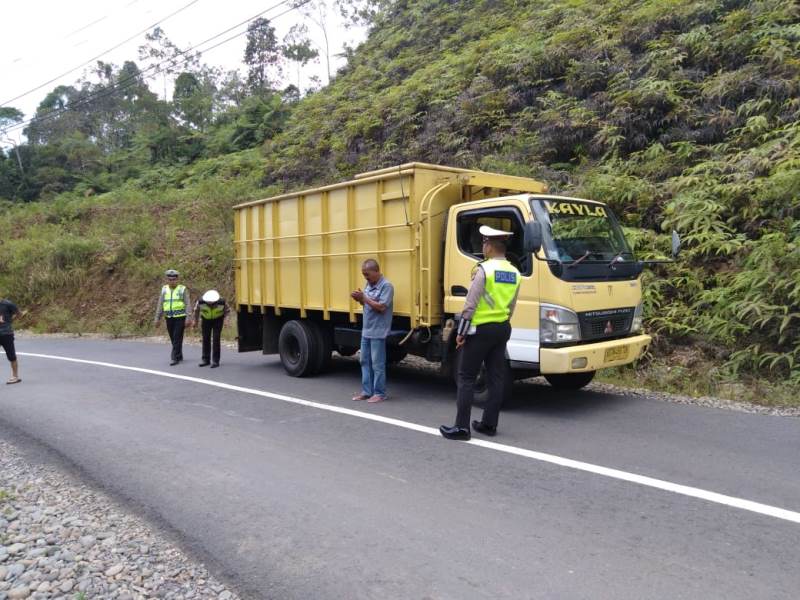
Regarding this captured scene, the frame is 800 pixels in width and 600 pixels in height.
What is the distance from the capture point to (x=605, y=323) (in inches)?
252

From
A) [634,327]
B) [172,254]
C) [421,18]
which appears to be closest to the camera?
[634,327]

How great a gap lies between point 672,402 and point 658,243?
3.70 m

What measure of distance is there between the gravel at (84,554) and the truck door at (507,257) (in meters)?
3.79

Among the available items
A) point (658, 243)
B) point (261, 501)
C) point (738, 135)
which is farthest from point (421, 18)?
point (261, 501)

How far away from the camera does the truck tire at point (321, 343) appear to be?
28.9ft

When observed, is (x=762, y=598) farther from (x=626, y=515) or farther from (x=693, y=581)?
(x=626, y=515)

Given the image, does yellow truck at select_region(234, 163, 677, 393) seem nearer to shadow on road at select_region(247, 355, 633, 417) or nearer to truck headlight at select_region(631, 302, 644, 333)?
truck headlight at select_region(631, 302, 644, 333)

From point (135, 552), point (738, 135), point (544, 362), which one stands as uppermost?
point (738, 135)

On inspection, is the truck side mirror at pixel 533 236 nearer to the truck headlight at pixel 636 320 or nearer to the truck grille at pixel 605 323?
the truck grille at pixel 605 323

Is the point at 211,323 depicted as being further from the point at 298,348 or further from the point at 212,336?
the point at 298,348

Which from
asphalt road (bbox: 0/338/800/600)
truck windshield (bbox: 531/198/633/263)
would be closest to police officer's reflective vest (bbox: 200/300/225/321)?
asphalt road (bbox: 0/338/800/600)

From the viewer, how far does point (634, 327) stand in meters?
6.82

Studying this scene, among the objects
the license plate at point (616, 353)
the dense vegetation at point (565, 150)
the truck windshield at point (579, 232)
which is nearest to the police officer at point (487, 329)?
the truck windshield at point (579, 232)

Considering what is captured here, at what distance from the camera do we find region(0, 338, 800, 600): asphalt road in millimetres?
3121
